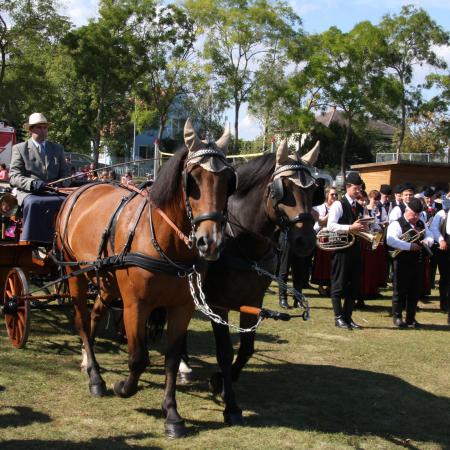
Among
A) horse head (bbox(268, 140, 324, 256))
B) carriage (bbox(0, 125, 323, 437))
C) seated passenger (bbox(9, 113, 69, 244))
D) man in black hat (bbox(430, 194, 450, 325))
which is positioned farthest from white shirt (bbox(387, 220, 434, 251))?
seated passenger (bbox(9, 113, 69, 244))

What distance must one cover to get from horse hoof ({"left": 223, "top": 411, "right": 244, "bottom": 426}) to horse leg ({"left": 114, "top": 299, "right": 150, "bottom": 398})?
779 mm

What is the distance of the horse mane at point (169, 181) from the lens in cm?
443

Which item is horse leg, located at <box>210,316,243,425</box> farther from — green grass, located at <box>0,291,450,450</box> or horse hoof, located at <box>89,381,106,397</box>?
horse hoof, located at <box>89,381,106,397</box>

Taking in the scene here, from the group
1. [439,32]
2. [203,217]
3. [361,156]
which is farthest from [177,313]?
[361,156]

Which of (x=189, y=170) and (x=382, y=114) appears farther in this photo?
(x=382, y=114)

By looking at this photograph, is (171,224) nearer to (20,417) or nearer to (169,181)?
(169,181)

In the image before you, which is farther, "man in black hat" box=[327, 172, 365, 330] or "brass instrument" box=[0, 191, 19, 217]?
"man in black hat" box=[327, 172, 365, 330]

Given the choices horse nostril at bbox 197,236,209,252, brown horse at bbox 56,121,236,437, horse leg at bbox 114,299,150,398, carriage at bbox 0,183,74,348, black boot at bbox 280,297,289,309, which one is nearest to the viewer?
horse nostril at bbox 197,236,209,252

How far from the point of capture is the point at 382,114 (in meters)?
34.2

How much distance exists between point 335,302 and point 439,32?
31.2 meters

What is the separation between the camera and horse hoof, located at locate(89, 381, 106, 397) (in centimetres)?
530

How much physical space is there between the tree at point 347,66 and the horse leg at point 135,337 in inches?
1139

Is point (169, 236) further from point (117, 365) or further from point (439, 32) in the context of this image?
point (439, 32)

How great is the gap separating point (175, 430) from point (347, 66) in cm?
3103
